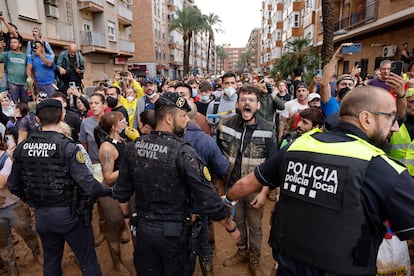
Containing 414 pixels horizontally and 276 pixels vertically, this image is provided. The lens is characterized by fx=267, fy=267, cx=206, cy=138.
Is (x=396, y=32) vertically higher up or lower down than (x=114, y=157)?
higher up

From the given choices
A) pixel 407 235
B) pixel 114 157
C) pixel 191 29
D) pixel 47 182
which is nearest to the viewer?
pixel 407 235

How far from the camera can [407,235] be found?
1.42 m

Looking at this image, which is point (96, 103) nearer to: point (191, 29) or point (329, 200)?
point (329, 200)

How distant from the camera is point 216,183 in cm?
441

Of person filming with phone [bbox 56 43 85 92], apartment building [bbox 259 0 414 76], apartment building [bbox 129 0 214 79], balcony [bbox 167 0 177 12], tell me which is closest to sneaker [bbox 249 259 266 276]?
person filming with phone [bbox 56 43 85 92]

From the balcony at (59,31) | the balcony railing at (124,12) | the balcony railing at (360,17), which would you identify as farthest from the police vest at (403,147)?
the balcony railing at (124,12)

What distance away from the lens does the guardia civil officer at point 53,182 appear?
8.05 feet

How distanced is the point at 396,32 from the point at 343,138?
16.4 meters

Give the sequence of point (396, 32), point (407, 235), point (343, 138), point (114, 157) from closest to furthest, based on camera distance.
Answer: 1. point (407, 235)
2. point (343, 138)
3. point (114, 157)
4. point (396, 32)

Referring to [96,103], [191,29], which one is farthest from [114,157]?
[191,29]

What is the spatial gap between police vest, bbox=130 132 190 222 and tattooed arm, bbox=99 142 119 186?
3.38 feet

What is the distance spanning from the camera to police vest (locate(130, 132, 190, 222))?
2.15 metres

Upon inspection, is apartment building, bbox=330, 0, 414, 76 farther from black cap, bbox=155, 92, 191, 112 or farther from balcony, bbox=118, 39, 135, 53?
balcony, bbox=118, 39, 135, 53

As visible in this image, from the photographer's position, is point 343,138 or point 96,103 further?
point 96,103
